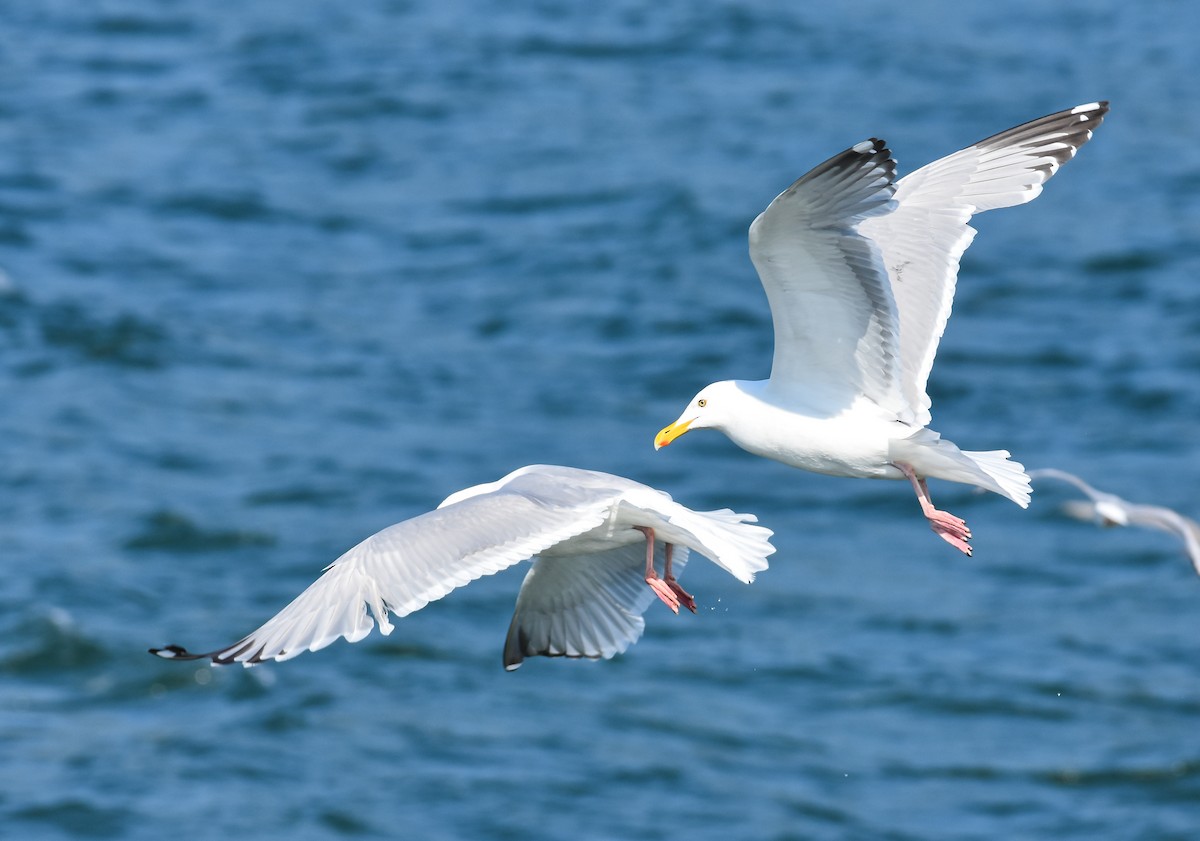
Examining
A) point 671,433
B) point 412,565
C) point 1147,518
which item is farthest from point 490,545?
point 1147,518

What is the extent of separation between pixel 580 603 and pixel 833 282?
6.43 ft

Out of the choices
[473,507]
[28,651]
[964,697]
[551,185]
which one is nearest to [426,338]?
[551,185]

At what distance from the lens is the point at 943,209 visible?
8594 mm

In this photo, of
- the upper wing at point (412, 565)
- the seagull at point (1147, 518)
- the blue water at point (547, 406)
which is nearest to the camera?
the upper wing at point (412, 565)

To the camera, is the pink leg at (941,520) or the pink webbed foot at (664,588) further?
the pink leg at (941,520)

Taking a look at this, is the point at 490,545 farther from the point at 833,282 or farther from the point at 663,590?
the point at 833,282

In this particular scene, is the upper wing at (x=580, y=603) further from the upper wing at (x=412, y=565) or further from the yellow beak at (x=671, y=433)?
the upper wing at (x=412, y=565)

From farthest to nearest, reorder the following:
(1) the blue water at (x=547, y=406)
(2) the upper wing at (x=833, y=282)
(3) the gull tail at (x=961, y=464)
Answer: (1) the blue water at (x=547, y=406) < (3) the gull tail at (x=961, y=464) < (2) the upper wing at (x=833, y=282)

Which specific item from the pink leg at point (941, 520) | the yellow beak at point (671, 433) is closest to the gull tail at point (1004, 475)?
the pink leg at point (941, 520)

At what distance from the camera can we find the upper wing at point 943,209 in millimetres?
8352

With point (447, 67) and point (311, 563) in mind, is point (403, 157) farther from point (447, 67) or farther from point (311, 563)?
point (311, 563)

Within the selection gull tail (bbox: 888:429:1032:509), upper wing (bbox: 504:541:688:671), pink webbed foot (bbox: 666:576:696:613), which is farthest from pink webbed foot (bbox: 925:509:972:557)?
upper wing (bbox: 504:541:688:671)

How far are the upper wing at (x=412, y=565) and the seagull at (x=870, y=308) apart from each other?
94 centimetres

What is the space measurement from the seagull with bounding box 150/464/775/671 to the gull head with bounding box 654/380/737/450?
0.40 metres
